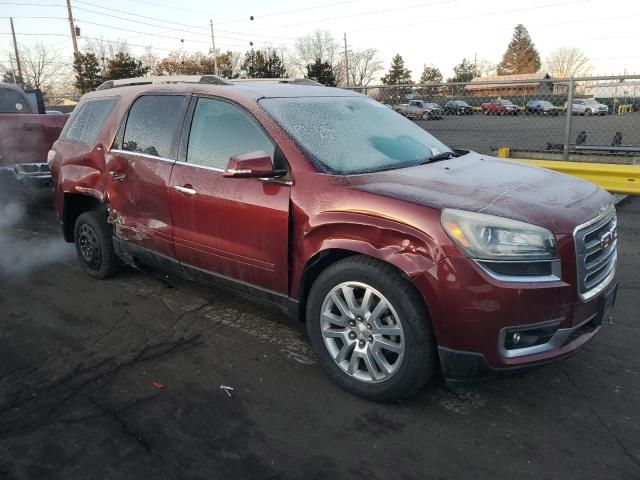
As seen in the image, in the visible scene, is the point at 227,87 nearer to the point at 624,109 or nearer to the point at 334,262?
the point at 334,262

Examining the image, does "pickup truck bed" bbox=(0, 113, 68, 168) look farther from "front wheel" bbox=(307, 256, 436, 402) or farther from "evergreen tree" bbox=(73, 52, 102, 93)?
"evergreen tree" bbox=(73, 52, 102, 93)

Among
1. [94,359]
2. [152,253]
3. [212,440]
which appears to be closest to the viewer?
[212,440]

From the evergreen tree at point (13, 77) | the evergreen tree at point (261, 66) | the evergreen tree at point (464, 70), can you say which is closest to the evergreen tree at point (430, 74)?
the evergreen tree at point (464, 70)

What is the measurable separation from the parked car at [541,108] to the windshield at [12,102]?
9.12 metres

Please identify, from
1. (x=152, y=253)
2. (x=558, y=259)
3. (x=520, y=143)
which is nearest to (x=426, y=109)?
(x=520, y=143)

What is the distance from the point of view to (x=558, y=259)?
2.68 m

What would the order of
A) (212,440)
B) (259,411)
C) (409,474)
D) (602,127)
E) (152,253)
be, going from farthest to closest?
(602,127) → (152,253) → (259,411) → (212,440) → (409,474)

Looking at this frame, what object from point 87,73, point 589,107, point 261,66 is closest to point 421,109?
point 589,107

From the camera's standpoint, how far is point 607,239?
10.2 feet

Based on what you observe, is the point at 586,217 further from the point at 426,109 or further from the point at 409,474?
the point at 426,109

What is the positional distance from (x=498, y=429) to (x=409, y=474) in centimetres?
63

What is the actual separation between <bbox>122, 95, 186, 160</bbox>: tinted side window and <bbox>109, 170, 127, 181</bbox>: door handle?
0.22 m

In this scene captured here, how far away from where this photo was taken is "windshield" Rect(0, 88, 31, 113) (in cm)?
988

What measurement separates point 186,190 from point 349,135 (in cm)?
126
